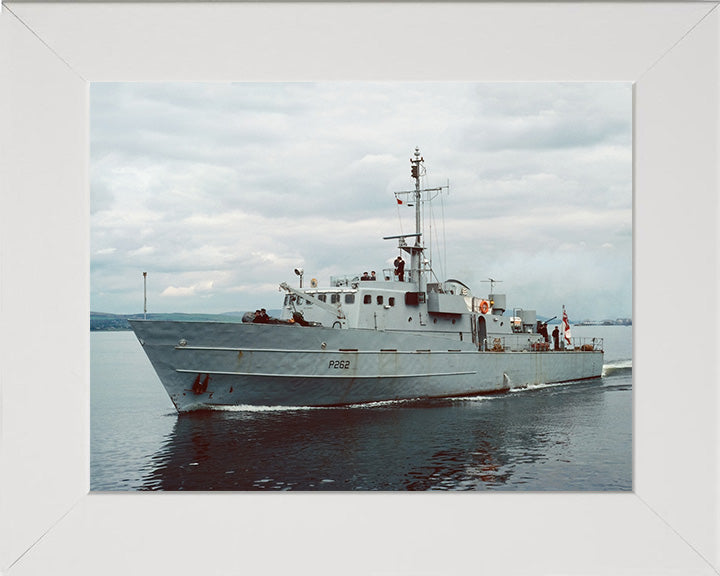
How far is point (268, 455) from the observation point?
8047 mm

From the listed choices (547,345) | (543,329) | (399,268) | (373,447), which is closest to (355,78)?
(373,447)

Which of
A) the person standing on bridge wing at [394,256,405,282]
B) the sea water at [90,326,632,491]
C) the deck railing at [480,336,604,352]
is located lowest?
the sea water at [90,326,632,491]

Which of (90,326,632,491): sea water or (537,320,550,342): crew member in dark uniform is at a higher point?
(537,320,550,342): crew member in dark uniform

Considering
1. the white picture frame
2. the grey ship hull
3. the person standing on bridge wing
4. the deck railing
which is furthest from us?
the deck railing

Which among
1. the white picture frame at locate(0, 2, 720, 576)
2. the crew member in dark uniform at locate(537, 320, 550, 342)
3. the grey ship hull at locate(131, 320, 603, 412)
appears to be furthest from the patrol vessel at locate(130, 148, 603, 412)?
the white picture frame at locate(0, 2, 720, 576)

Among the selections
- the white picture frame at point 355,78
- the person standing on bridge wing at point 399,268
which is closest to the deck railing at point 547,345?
the person standing on bridge wing at point 399,268

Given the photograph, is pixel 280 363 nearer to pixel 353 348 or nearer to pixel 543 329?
pixel 353 348

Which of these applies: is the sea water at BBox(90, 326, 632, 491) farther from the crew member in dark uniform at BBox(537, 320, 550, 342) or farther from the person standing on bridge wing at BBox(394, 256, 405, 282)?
the crew member in dark uniform at BBox(537, 320, 550, 342)

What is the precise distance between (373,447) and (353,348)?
97.0 inches

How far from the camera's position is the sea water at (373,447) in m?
7.12

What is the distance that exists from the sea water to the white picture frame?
2.96 metres

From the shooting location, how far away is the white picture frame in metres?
3.29

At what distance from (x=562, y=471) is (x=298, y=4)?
234 inches
